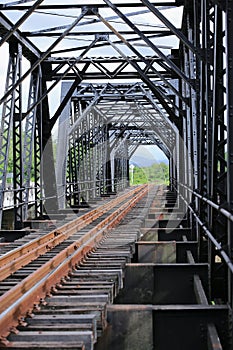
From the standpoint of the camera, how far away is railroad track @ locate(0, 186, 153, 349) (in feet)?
14.4

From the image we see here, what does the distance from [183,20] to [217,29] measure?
7932 millimetres

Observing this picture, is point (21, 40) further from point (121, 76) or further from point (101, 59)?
point (121, 76)

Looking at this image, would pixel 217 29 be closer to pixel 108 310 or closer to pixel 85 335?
pixel 108 310

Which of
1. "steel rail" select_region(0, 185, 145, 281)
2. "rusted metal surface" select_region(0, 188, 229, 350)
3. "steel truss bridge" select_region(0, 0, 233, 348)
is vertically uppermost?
"steel truss bridge" select_region(0, 0, 233, 348)

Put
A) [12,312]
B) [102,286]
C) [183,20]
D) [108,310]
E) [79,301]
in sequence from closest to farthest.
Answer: [12,312] < [108,310] < [79,301] < [102,286] < [183,20]

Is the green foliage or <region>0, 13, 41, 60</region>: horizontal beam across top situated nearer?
<region>0, 13, 41, 60</region>: horizontal beam across top

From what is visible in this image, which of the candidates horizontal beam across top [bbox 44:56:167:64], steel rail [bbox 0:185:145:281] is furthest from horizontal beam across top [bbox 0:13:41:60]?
steel rail [bbox 0:185:145:281]

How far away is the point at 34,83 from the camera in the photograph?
16344 mm

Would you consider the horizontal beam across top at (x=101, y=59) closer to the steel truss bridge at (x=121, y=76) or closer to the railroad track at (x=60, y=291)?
the steel truss bridge at (x=121, y=76)

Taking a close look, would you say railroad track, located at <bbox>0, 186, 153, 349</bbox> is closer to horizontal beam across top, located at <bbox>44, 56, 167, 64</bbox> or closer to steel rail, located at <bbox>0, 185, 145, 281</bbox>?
steel rail, located at <bbox>0, 185, 145, 281</bbox>

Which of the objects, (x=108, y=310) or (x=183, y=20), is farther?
(x=183, y=20)

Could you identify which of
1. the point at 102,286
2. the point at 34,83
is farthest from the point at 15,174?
the point at 102,286

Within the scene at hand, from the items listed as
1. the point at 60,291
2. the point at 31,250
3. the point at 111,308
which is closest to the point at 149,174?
the point at 31,250

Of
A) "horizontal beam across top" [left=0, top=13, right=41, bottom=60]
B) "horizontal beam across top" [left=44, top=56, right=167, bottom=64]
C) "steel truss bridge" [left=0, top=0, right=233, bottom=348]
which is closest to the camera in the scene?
"steel truss bridge" [left=0, top=0, right=233, bottom=348]
